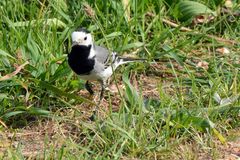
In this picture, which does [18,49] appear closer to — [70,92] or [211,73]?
[70,92]

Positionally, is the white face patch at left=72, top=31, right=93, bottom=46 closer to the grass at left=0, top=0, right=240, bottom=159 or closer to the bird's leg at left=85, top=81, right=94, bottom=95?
the grass at left=0, top=0, right=240, bottom=159

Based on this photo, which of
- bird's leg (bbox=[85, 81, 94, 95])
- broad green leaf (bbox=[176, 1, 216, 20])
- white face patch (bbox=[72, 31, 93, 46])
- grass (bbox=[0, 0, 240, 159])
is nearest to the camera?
grass (bbox=[0, 0, 240, 159])

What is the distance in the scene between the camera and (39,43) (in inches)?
198

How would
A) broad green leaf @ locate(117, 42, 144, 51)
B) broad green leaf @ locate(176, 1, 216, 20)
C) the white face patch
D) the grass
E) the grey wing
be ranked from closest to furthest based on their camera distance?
the grass → the white face patch → the grey wing → broad green leaf @ locate(117, 42, 144, 51) → broad green leaf @ locate(176, 1, 216, 20)

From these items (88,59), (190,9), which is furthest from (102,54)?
(190,9)

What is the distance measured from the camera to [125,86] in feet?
15.5

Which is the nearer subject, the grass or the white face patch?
the grass

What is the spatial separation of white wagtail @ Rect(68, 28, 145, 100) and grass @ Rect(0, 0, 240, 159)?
0.16m

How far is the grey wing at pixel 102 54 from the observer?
15.5 feet

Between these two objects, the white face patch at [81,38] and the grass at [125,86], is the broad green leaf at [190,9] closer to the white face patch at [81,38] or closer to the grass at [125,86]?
the grass at [125,86]

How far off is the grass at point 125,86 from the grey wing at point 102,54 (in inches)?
5.0

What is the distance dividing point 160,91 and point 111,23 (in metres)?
0.97

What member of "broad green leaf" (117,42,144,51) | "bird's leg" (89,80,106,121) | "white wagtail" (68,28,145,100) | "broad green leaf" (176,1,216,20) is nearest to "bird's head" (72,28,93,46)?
"white wagtail" (68,28,145,100)

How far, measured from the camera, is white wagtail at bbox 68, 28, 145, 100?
4.55m
